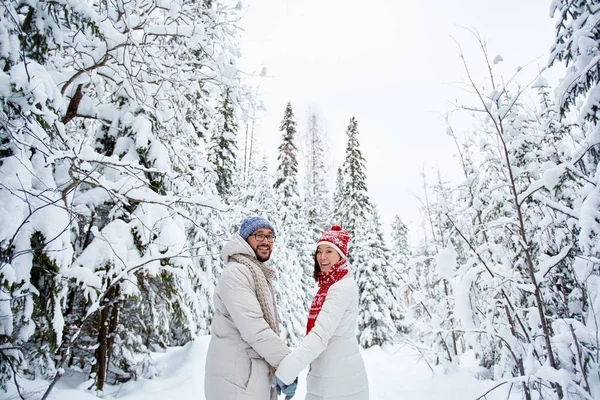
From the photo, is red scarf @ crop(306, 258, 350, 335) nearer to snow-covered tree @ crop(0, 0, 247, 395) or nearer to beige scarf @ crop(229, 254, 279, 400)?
beige scarf @ crop(229, 254, 279, 400)

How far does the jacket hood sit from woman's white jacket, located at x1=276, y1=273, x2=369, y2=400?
2.62 ft

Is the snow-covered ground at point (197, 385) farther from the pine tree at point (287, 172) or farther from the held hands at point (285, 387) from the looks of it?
the pine tree at point (287, 172)

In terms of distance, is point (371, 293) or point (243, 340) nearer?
point (243, 340)

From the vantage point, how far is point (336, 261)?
289 centimetres

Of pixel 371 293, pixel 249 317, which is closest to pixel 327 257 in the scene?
pixel 249 317

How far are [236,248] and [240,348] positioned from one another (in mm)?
781

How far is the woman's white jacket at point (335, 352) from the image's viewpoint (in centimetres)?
237

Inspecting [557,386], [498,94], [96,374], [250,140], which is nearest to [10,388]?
[96,374]

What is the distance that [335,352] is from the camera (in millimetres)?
2506

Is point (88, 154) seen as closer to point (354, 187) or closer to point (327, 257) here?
point (327, 257)

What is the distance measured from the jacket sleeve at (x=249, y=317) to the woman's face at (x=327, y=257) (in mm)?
827

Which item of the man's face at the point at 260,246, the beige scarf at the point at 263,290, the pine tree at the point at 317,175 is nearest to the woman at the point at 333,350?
the beige scarf at the point at 263,290

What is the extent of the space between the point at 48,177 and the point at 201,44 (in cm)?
201

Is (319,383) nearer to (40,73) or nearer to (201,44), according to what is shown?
(40,73)
